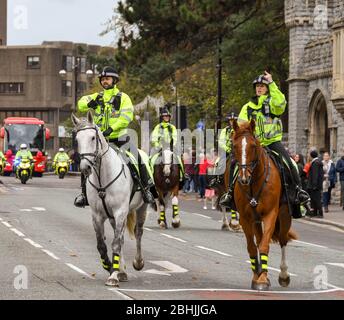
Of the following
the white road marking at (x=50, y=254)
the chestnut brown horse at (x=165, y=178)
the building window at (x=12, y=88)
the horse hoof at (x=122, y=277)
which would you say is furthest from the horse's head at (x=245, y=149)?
the building window at (x=12, y=88)

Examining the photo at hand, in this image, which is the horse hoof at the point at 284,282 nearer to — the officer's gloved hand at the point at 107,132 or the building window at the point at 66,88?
the officer's gloved hand at the point at 107,132

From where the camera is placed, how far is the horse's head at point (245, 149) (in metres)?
15.0

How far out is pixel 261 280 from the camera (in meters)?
14.9

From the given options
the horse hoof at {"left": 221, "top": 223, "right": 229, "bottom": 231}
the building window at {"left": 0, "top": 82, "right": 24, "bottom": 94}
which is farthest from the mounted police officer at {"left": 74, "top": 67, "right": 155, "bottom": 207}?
the building window at {"left": 0, "top": 82, "right": 24, "bottom": 94}

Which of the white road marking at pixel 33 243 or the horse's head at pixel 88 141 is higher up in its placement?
the horse's head at pixel 88 141

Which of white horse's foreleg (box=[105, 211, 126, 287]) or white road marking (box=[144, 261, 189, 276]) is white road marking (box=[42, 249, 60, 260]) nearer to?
white road marking (box=[144, 261, 189, 276])

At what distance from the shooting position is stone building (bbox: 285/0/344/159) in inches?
1720

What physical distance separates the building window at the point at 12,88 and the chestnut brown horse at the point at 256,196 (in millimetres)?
123917

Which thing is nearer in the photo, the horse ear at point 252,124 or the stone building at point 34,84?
the horse ear at point 252,124

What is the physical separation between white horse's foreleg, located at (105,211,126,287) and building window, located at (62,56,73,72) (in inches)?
4940

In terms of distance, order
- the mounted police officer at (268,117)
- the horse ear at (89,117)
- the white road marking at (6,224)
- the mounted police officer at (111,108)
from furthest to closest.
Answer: the white road marking at (6,224), the mounted police officer at (111,108), the mounted police officer at (268,117), the horse ear at (89,117)

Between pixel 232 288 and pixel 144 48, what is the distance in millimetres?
40710

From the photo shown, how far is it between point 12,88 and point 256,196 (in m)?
125
